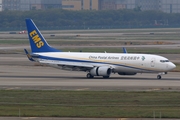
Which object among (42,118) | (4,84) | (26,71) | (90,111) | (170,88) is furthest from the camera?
(26,71)

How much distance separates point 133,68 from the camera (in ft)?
232

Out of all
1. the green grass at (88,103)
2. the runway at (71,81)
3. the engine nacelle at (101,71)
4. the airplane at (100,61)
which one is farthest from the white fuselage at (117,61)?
the green grass at (88,103)

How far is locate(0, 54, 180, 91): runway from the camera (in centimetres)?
5881

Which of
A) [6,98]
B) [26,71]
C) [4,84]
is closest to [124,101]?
[6,98]

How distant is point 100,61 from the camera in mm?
72250

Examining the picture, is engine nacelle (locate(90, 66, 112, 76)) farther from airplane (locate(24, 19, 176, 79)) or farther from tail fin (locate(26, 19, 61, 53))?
tail fin (locate(26, 19, 61, 53))

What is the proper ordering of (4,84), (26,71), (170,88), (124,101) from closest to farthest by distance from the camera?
(124,101) → (170,88) → (4,84) → (26,71)

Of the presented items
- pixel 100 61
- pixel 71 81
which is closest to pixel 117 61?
pixel 100 61

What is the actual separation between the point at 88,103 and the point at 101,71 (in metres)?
24.8

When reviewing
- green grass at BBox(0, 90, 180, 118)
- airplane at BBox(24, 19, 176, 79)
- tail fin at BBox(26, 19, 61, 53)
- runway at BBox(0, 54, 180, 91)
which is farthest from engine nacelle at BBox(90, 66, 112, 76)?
green grass at BBox(0, 90, 180, 118)

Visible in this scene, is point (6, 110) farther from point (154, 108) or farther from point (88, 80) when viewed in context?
point (88, 80)

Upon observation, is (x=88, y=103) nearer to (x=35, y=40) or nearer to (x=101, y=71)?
(x=101, y=71)

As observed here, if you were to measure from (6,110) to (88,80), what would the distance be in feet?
89.5

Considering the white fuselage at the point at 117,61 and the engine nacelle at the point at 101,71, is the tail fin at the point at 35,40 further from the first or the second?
the engine nacelle at the point at 101,71
